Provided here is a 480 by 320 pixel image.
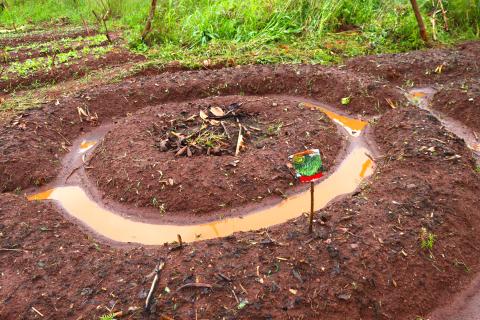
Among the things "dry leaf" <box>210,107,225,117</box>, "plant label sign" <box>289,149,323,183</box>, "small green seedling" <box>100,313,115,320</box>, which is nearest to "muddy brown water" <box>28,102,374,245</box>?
"small green seedling" <box>100,313,115,320</box>

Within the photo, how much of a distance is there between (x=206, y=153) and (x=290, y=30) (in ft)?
14.3

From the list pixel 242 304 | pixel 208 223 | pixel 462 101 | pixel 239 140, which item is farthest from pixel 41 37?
pixel 242 304

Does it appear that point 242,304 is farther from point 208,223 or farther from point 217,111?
point 217,111

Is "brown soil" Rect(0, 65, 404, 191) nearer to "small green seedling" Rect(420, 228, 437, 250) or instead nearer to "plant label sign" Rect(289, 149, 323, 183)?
"small green seedling" Rect(420, 228, 437, 250)

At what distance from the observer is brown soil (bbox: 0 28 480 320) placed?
2766mm

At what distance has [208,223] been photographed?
3.87 meters

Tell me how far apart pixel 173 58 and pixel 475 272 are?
597cm

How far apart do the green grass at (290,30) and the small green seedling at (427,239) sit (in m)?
4.27

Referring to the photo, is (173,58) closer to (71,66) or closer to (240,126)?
(71,66)

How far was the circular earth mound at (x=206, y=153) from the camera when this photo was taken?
4.08m

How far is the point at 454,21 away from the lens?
300 inches

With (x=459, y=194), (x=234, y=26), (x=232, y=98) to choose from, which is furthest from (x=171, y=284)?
(x=234, y=26)

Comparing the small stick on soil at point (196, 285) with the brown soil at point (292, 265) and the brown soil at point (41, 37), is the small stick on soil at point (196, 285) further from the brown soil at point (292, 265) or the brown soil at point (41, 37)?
the brown soil at point (41, 37)

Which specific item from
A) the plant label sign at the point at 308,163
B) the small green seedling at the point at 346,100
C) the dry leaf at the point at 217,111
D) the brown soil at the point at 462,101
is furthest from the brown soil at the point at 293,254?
the dry leaf at the point at 217,111
